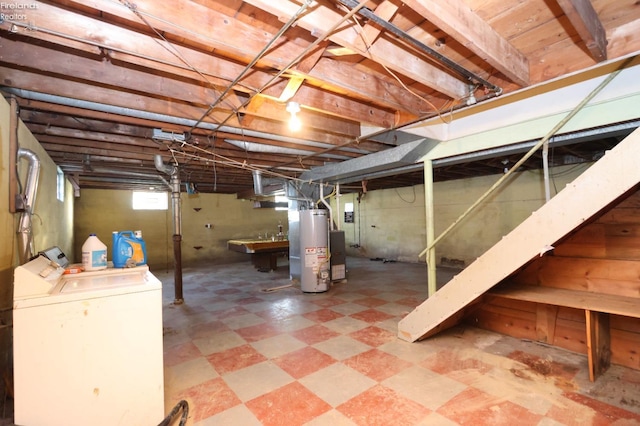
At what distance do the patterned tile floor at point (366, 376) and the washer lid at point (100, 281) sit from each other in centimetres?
89

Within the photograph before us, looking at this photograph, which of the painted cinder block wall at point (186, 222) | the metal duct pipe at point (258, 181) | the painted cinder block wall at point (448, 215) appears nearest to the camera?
the metal duct pipe at point (258, 181)

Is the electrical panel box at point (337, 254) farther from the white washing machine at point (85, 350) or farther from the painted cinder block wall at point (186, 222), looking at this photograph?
the painted cinder block wall at point (186, 222)

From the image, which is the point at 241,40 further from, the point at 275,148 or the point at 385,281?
the point at 385,281

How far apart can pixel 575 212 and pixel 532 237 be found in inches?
11.3

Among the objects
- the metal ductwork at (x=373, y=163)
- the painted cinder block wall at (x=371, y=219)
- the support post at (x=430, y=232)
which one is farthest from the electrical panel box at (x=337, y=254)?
the support post at (x=430, y=232)

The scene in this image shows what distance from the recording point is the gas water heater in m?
4.70

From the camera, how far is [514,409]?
1.80 m

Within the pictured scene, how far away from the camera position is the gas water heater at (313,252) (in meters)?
4.70

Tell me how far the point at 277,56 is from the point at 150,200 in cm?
700

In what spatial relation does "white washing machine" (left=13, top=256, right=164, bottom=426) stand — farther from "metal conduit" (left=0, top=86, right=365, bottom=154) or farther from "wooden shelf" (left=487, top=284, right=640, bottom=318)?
"wooden shelf" (left=487, top=284, right=640, bottom=318)

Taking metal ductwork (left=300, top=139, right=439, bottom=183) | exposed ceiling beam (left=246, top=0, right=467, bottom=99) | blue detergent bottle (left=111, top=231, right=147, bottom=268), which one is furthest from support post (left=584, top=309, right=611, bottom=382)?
blue detergent bottle (left=111, top=231, right=147, bottom=268)

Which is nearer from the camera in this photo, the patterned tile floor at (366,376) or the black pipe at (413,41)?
the black pipe at (413,41)

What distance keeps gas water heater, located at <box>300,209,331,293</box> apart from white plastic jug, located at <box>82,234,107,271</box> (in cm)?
294

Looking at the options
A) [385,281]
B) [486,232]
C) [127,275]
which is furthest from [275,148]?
[486,232]
